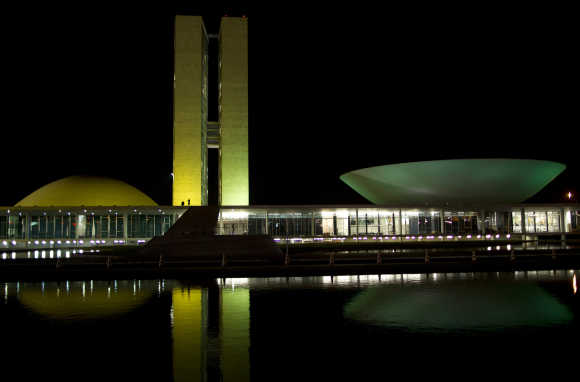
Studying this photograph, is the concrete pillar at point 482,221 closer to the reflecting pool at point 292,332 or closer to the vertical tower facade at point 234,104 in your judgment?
the vertical tower facade at point 234,104

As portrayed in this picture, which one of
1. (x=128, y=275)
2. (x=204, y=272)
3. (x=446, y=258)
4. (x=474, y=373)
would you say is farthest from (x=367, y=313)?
(x=446, y=258)

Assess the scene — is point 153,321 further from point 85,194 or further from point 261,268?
point 85,194

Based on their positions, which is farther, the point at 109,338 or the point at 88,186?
the point at 88,186

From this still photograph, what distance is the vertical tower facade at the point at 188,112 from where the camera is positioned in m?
47.9

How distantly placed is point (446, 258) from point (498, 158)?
917 inches

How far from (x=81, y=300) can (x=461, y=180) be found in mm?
34669

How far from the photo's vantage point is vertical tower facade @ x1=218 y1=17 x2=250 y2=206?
48.9m

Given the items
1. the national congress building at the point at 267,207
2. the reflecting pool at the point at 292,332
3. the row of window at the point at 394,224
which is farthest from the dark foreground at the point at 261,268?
the row of window at the point at 394,224

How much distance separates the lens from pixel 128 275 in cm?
1791

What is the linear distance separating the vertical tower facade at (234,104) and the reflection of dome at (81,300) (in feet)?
108

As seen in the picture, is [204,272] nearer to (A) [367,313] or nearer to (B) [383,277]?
(B) [383,277]

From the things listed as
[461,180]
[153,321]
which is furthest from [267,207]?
[153,321]

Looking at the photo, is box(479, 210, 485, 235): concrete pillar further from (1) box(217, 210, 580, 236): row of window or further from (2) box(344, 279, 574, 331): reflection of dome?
(2) box(344, 279, 574, 331): reflection of dome

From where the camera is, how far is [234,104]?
49.9 meters
